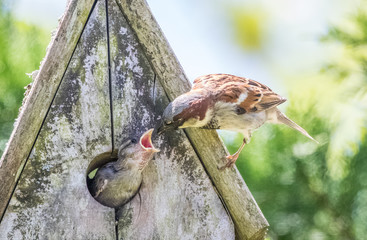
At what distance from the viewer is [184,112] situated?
109 inches

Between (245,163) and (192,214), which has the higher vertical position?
Result: (192,214)

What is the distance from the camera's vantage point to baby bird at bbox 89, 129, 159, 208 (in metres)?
2.70

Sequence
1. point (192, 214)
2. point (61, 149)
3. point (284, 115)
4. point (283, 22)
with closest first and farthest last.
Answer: point (61, 149)
point (192, 214)
point (284, 115)
point (283, 22)

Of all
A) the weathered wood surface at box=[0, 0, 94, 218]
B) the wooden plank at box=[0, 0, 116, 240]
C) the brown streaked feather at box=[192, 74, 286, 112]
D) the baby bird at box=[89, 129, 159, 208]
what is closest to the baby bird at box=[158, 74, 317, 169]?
the brown streaked feather at box=[192, 74, 286, 112]

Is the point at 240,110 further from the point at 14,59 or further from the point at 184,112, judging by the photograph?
the point at 14,59

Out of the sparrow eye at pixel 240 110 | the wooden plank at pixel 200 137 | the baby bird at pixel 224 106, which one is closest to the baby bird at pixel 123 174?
the baby bird at pixel 224 106

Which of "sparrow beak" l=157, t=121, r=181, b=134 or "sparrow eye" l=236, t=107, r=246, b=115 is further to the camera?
"sparrow eye" l=236, t=107, r=246, b=115

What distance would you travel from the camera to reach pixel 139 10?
282 centimetres

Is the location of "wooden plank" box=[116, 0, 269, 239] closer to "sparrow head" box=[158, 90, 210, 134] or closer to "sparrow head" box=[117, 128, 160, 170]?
"sparrow head" box=[158, 90, 210, 134]

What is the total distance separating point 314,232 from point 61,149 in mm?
1697

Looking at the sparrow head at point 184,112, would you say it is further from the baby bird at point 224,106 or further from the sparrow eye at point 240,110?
the sparrow eye at point 240,110

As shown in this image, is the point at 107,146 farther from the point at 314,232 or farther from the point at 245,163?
the point at 314,232

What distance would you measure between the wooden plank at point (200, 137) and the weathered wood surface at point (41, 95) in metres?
0.22

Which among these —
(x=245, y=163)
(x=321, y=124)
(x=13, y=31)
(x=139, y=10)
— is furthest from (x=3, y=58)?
(x=321, y=124)
